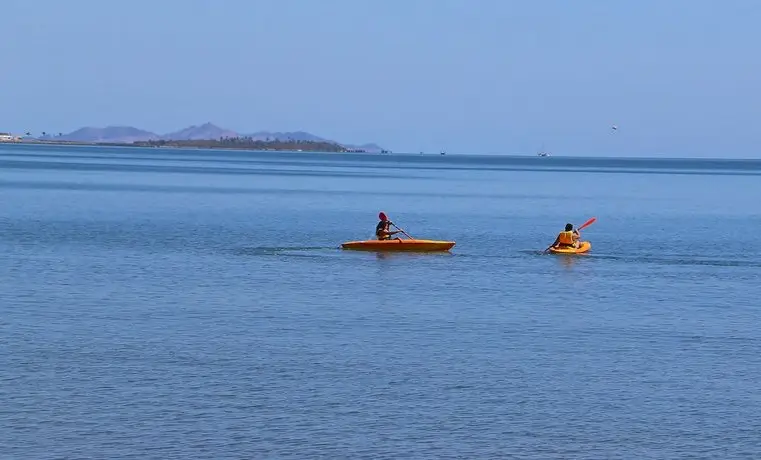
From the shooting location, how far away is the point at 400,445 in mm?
21500

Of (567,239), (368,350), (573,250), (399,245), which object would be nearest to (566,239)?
(567,239)

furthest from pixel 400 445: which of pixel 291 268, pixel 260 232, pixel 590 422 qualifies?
pixel 260 232

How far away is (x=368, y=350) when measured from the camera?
29375 millimetres

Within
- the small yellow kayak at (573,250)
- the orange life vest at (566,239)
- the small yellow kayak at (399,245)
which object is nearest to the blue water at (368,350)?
the small yellow kayak at (399,245)

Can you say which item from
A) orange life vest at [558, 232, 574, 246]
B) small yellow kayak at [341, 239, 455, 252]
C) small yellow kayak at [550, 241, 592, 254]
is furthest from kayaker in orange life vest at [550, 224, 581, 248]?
small yellow kayak at [341, 239, 455, 252]

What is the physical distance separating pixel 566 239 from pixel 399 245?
21.6ft

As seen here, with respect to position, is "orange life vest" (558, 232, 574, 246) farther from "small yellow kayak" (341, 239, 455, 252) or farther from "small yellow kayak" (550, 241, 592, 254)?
"small yellow kayak" (341, 239, 455, 252)

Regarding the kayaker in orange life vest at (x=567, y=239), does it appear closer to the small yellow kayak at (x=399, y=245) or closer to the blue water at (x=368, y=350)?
the blue water at (x=368, y=350)

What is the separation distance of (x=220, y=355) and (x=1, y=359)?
14.2ft

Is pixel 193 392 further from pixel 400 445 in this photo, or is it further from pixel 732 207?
pixel 732 207

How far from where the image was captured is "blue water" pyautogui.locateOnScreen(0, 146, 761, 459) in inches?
862

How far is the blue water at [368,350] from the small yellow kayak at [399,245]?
1.78 ft

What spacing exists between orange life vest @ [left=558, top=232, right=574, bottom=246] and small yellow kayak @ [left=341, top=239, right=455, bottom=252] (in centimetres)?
434

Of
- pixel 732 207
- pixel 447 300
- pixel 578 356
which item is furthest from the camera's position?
pixel 732 207
